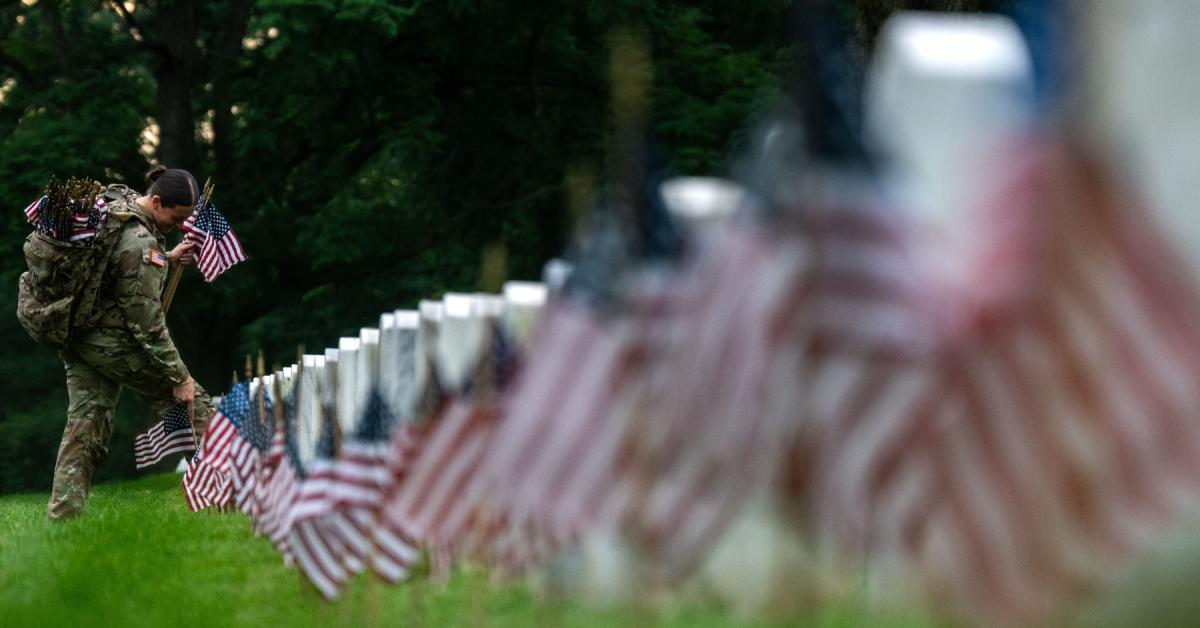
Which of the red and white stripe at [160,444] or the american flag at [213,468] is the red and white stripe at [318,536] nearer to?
the american flag at [213,468]

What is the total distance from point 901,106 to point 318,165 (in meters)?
A: 25.9

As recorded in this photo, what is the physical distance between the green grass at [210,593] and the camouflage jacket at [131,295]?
42.3 inches

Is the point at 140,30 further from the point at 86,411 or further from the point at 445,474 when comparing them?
the point at 445,474

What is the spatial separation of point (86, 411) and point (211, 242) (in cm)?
453

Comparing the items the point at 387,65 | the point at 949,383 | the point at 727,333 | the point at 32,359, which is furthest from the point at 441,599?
the point at 32,359

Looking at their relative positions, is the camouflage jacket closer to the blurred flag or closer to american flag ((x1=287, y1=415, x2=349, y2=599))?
the blurred flag

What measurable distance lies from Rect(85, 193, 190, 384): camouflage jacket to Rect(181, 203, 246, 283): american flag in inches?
157

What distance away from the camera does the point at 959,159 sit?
13.7ft

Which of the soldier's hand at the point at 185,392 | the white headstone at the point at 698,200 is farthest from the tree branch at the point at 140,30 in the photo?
the white headstone at the point at 698,200

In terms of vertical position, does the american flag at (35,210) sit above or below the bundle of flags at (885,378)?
below

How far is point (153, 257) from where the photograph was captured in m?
13.1

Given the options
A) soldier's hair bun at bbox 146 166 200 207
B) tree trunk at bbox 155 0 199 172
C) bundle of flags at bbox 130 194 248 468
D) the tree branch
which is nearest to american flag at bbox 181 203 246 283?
bundle of flags at bbox 130 194 248 468

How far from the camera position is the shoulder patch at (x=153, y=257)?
13.0m

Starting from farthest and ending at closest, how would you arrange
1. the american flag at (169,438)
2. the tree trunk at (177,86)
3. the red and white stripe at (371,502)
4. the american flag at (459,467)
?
1. the tree trunk at (177,86)
2. the american flag at (169,438)
3. the red and white stripe at (371,502)
4. the american flag at (459,467)
